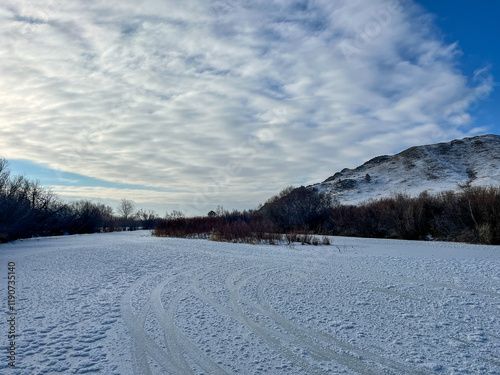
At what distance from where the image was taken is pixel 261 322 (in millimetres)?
4391

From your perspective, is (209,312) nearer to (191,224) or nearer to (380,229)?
(380,229)

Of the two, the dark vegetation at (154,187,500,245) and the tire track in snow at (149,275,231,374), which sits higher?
the dark vegetation at (154,187,500,245)

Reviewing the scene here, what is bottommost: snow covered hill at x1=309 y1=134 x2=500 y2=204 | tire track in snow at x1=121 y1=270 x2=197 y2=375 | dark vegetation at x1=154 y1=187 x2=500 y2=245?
tire track in snow at x1=121 y1=270 x2=197 y2=375

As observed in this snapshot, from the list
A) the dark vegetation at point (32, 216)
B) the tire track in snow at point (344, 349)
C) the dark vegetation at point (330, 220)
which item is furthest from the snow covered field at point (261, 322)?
the dark vegetation at point (32, 216)

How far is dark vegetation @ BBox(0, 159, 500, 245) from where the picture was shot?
16.4 m

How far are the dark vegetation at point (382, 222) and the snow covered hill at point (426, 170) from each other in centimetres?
1786

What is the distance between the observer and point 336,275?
287 inches

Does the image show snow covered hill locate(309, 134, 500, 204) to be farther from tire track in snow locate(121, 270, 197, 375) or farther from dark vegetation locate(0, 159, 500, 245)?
tire track in snow locate(121, 270, 197, 375)

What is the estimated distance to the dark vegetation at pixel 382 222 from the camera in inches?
634

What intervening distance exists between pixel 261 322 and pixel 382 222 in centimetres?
1970

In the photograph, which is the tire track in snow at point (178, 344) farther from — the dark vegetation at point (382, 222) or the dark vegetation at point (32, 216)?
the dark vegetation at point (32, 216)

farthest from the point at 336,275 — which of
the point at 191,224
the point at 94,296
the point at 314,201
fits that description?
the point at 314,201

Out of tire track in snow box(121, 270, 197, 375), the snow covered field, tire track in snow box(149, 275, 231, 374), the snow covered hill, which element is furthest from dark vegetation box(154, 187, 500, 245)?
the snow covered hill

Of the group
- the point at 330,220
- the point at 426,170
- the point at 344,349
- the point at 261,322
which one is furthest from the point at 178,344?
the point at 426,170
